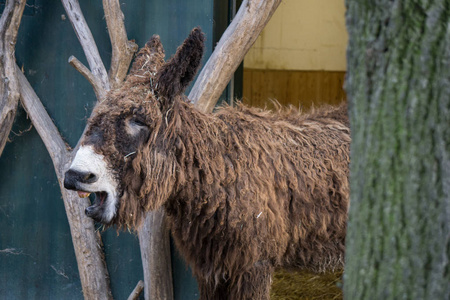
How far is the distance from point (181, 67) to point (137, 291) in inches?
91.0

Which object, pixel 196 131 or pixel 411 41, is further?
pixel 196 131

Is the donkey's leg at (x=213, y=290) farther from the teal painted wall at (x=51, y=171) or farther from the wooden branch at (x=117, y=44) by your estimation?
the wooden branch at (x=117, y=44)

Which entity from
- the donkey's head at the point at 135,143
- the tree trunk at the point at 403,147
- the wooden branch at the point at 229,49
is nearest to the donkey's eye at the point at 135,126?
the donkey's head at the point at 135,143

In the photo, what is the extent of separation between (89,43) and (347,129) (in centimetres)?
226

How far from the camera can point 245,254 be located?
3.46 metres

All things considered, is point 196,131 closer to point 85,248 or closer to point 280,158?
point 280,158

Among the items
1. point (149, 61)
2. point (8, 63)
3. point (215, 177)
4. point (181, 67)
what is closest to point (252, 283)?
point (215, 177)

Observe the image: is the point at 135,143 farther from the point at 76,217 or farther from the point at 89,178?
the point at 76,217

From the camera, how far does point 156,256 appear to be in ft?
14.1

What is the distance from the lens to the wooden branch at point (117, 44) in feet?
14.2

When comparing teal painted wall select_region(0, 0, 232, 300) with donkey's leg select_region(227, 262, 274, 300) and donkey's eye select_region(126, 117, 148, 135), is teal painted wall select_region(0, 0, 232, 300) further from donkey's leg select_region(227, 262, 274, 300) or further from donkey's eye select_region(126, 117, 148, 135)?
donkey's eye select_region(126, 117, 148, 135)

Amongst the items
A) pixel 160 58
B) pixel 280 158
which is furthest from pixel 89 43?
pixel 280 158

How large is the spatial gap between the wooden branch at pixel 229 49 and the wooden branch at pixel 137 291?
5.40 ft

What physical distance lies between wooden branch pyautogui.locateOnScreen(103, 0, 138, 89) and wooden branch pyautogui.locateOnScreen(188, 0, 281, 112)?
0.68m
